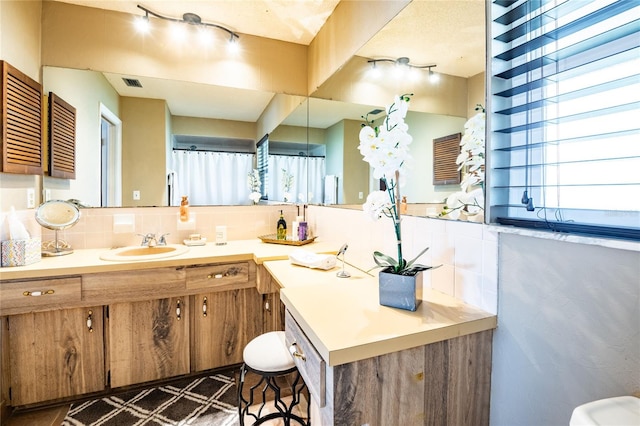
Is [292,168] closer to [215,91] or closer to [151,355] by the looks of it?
[215,91]

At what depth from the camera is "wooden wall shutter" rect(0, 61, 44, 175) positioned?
1.60m

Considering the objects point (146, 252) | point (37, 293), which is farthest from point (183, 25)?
point (37, 293)

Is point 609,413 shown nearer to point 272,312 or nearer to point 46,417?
point 272,312

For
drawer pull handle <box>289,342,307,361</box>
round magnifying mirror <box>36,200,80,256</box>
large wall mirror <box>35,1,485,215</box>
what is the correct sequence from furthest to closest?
round magnifying mirror <box>36,200,80,256</box> → large wall mirror <box>35,1,485,215</box> → drawer pull handle <box>289,342,307,361</box>

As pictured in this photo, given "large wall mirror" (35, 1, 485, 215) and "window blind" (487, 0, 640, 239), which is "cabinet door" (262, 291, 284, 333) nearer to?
"large wall mirror" (35, 1, 485, 215)

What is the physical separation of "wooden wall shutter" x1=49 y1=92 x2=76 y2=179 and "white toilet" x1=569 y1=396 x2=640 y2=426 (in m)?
2.69

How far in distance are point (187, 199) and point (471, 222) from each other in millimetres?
2046

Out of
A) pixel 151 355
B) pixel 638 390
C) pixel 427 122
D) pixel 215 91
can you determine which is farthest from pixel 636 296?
A: pixel 215 91

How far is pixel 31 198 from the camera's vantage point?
186cm

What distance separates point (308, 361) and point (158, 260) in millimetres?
1276

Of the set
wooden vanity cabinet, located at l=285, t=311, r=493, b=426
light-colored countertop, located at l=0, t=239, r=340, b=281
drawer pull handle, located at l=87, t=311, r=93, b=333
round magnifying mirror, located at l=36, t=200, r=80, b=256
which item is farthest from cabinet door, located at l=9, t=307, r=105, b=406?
wooden vanity cabinet, located at l=285, t=311, r=493, b=426

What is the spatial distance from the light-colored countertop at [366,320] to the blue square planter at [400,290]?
0.02 meters

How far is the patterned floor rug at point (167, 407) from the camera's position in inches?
65.1

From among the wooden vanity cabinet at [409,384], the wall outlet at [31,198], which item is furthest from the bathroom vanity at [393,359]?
the wall outlet at [31,198]
